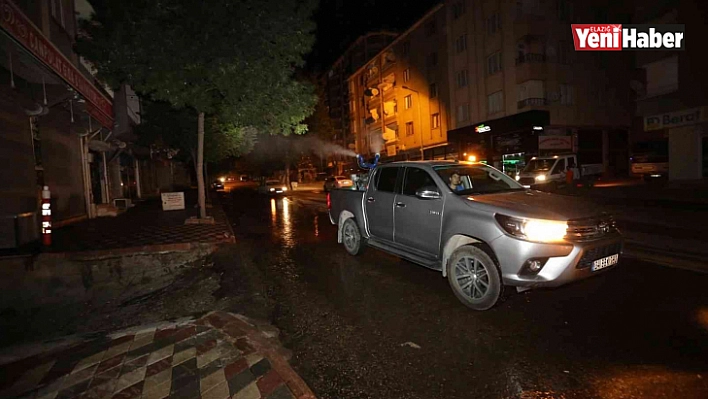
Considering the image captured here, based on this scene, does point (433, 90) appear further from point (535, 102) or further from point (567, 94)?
point (567, 94)

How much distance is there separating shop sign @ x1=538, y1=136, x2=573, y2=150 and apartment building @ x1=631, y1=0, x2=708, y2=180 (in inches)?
228

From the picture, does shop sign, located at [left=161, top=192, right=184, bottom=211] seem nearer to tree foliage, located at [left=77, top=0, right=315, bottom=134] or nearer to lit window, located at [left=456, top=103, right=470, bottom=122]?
tree foliage, located at [left=77, top=0, right=315, bottom=134]

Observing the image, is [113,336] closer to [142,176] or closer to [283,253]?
[283,253]

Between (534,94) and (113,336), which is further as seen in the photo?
(534,94)

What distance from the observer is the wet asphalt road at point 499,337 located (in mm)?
3037

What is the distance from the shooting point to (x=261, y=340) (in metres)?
3.94

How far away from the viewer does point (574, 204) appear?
4.71 m

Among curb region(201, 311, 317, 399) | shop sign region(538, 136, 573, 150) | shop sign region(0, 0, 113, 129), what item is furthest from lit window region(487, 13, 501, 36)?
curb region(201, 311, 317, 399)

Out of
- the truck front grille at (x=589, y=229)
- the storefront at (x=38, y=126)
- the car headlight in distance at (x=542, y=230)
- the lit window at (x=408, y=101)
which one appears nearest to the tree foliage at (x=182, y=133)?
the storefront at (x=38, y=126)

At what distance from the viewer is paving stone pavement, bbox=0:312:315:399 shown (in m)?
3.05

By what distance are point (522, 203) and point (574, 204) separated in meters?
0.70

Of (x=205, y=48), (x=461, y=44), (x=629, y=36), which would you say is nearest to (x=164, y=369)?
(x=205, y=48)

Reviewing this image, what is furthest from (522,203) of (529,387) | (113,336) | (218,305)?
(113,336)

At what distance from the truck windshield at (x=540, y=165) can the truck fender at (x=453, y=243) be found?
17.7 metres
